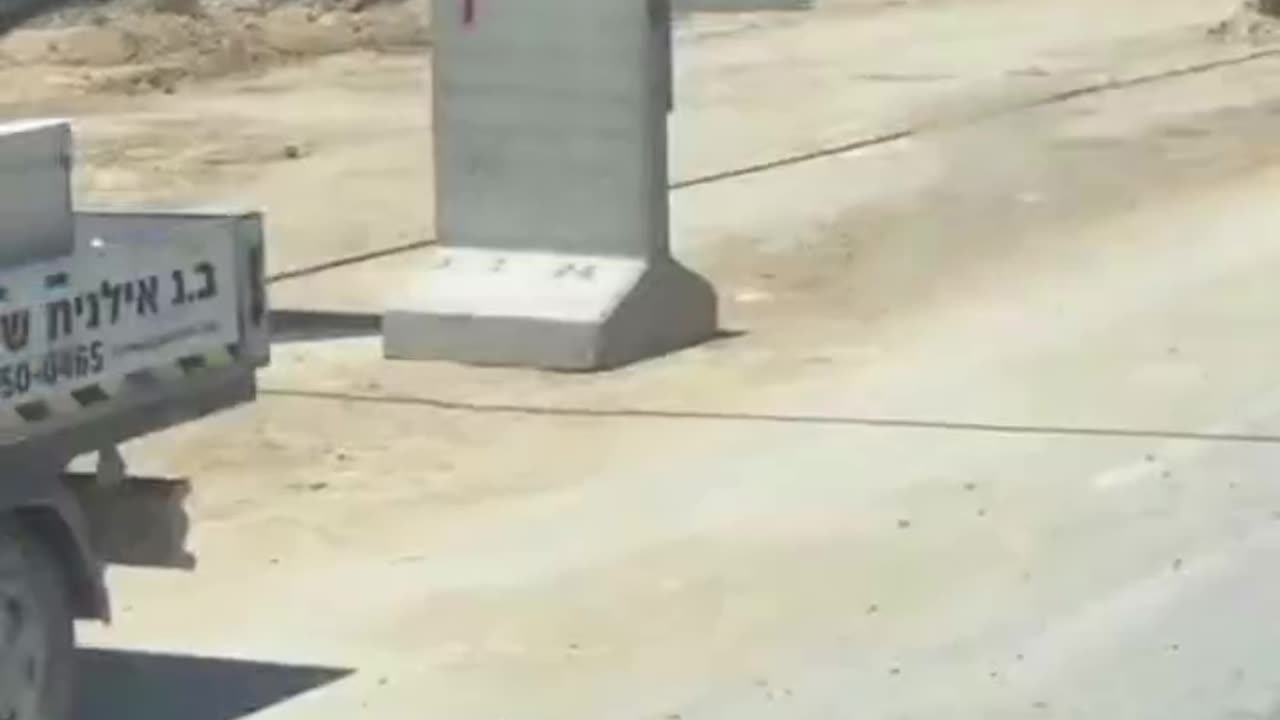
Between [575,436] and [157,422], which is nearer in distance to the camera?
[157,422]

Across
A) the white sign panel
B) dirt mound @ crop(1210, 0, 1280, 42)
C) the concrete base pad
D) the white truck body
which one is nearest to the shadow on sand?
the white truck body

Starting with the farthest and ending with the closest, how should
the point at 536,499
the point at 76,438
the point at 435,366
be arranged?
the point at 435,366
the point at 536,499
the point at 76,438

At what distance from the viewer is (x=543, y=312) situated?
13.7 m

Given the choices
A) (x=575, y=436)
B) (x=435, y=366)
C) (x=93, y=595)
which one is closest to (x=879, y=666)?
(x=93, y=595)

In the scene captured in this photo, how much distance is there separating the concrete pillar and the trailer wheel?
5.82 meters

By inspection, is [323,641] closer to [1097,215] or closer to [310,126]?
[1097,215]

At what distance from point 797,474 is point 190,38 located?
18.5 m

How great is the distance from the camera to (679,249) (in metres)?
17.0

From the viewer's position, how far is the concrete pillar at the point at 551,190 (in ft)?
45.1

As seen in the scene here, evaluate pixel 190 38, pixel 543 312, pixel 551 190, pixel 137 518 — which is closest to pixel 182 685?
pixel 137 518

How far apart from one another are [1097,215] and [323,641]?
9087 mm

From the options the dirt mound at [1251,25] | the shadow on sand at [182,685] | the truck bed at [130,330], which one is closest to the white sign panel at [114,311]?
the truck bed at [130,330]

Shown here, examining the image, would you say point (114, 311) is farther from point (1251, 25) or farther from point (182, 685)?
point (1251, 25)

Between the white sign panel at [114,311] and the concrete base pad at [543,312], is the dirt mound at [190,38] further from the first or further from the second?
the white sign panel at [114,311]
